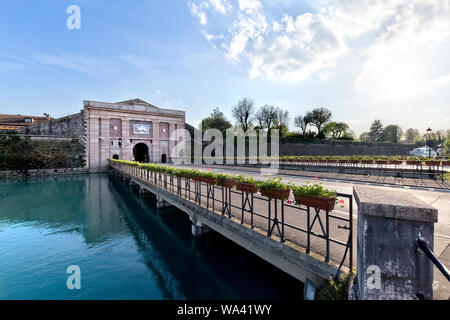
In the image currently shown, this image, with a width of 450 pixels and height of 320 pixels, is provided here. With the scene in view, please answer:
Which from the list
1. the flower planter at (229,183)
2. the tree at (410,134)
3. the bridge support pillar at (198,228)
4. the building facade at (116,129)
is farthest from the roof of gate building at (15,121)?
the tree at (410,134)

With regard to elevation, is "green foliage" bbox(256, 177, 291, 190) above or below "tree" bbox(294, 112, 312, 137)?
below

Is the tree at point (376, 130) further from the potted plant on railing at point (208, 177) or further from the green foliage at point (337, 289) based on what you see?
the green foliage at point (337, 289)

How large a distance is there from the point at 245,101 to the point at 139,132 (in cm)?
2565

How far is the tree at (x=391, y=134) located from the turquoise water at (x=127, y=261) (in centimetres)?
9816

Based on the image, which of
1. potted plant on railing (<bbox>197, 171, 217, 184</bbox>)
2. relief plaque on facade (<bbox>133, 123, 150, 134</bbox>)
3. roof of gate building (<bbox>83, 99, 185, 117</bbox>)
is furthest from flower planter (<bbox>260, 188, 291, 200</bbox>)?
relief plaque on facade (<bbox>133, 123, 150, 134</bbox>)

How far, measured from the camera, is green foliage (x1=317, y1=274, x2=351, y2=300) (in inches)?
116

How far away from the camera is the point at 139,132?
132 feet

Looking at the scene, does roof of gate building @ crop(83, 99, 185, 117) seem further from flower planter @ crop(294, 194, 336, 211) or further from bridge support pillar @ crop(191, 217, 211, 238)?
flower planter @ crop(294, 194, 336, 211)

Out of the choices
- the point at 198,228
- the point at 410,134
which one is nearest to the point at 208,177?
the point at 198,228

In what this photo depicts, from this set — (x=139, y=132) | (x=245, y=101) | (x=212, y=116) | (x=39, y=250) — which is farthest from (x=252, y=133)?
(x=39, y=250)

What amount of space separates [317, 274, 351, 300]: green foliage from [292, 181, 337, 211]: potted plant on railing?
998mm

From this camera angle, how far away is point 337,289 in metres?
2.98

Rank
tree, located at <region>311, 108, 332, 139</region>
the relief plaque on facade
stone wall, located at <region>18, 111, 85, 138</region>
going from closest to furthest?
stone wall, located at <region>18, 111, 85, 138</region> → the relief plaque on facade → tree, located at <region>311, 108, 332, 139</region>

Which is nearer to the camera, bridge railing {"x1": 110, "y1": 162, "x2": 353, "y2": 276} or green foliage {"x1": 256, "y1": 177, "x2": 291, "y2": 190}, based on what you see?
bridge railing {"x1": 110, "y1": 162, "x2": 353, "y2": 276}
